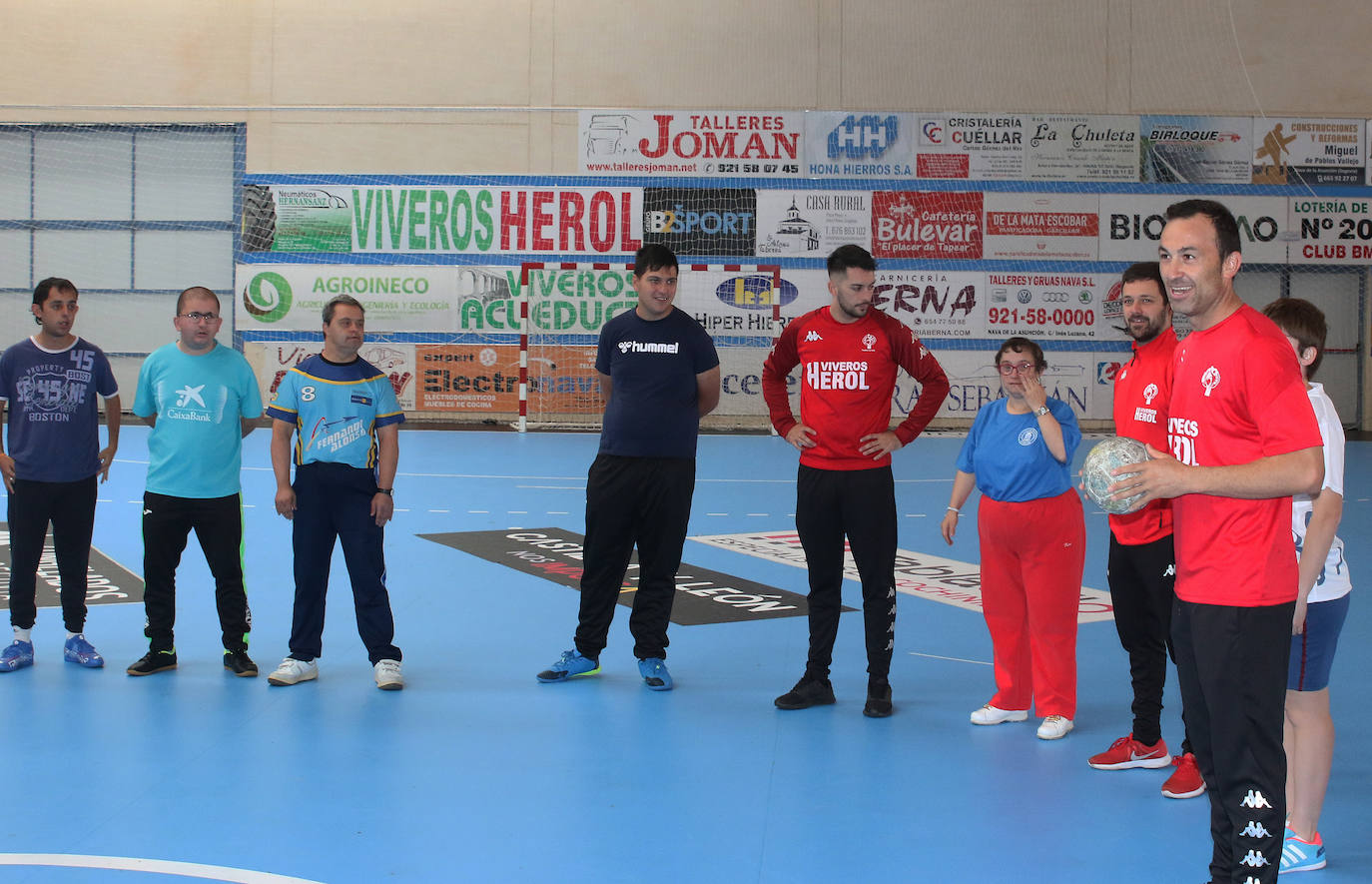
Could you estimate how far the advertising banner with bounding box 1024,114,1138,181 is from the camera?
21.2 meters

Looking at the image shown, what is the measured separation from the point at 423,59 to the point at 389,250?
135 inches

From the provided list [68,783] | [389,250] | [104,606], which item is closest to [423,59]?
[389,250]

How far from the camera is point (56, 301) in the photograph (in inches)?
234

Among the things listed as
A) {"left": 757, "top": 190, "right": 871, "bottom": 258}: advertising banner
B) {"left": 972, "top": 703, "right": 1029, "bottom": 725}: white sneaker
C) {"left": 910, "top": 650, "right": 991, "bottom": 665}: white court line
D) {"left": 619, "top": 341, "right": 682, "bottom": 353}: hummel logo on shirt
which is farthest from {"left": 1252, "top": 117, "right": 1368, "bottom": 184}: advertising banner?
{"left": 972, "top": 703, "right": 1029, "bottom": 725}: white sneaker

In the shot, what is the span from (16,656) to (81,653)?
0.95ft

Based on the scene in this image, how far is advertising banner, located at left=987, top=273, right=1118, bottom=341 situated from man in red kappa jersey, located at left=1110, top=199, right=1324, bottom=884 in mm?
18797

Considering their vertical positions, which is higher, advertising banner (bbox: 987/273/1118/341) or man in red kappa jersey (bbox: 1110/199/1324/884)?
advertising banner (bbox: 987/273/1118/341)

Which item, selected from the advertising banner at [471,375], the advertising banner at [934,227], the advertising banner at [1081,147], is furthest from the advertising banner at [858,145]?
the advertising banner at [471,375]

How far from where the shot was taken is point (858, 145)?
70.0 feet

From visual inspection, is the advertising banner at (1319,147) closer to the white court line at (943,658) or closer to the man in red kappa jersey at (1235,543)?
the white court line at (943,658)

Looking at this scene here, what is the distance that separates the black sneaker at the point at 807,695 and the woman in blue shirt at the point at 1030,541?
0.69m

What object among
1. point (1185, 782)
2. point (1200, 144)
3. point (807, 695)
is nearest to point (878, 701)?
point (807, 695)

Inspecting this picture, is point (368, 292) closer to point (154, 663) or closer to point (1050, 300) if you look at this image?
point (1050, 300)

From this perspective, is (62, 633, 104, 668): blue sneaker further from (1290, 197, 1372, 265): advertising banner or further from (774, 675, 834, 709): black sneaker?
(1290, 197, 1372, 265): advertising banner
